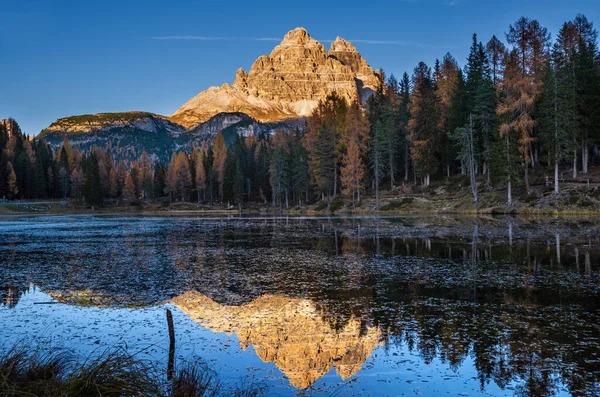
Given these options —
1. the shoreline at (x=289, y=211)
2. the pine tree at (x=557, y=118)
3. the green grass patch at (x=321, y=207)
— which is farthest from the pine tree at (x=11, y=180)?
the pine tree at (x=557, y=118)

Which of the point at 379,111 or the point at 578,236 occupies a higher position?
the point at 379,111

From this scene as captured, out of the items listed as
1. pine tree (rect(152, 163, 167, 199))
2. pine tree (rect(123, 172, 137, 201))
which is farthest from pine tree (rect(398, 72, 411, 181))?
pine tree (rect(123, 172, 137, 201))

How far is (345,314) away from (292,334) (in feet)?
7.79

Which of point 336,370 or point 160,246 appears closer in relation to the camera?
point 336,370

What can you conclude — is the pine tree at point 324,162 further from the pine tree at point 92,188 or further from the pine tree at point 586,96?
the pine tree at point 92,188

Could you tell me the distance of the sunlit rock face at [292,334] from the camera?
962 centimetres

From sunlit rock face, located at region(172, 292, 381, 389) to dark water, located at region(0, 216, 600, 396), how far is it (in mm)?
47

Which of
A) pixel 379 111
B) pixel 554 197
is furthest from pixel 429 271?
pixel 379 111

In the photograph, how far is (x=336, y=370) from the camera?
30.9 feet

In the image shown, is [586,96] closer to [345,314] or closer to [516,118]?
[516,118]

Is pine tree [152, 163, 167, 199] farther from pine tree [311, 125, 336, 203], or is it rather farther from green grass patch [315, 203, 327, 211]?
green grass patch [315, 203, 327, 211]

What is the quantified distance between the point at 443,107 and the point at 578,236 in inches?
2273

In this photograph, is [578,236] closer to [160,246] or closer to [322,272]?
[322,272]

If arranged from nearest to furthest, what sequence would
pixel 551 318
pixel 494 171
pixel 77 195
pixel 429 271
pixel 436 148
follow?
pixel 551 318 → pixel 429 271 → pixel 494 171 → pixel 436 148 → pixel 77 195
